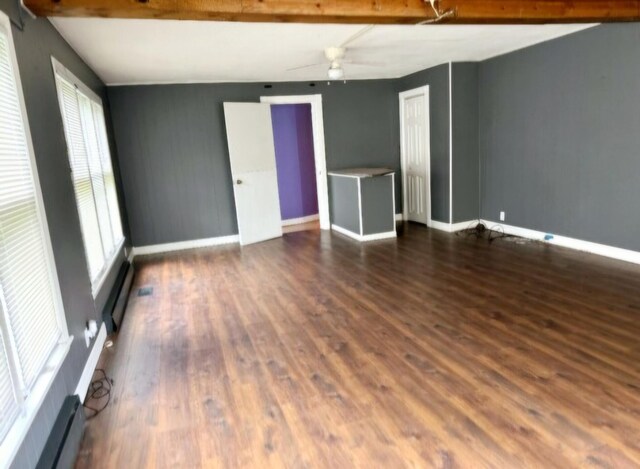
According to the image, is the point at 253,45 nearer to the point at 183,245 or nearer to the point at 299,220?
the point at 183,245

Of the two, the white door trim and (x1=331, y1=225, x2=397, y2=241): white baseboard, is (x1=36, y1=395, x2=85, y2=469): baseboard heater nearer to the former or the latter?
(x1=331, y1=225, x2=397, y2=241): white baseboard

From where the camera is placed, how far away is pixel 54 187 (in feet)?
8.09

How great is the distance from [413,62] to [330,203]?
234 centimetres

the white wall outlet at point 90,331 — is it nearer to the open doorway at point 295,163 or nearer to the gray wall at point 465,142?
the open doorway at point 295,163

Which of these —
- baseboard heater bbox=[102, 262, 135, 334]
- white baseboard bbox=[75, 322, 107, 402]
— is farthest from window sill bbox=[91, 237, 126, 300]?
white baseboard bbox=[75, 322, 107, 402]

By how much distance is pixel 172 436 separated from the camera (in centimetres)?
201

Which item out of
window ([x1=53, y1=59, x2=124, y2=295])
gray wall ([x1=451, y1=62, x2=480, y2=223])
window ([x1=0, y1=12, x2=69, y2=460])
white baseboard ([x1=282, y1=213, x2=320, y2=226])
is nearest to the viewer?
window ([x1=0, y1=12, x2=69, y2=460])

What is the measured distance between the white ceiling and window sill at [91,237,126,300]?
187 centimetres

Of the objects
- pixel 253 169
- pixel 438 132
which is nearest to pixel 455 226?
pixel 438 132

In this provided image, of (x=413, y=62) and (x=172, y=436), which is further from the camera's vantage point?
(x=413, y=62)

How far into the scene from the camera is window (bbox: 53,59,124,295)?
311 cm

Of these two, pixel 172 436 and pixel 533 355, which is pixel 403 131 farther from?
pixel 172 436

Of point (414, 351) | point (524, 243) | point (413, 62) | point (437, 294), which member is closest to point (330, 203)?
point (413, 62)

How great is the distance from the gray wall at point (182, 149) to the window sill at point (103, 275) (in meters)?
1.29
